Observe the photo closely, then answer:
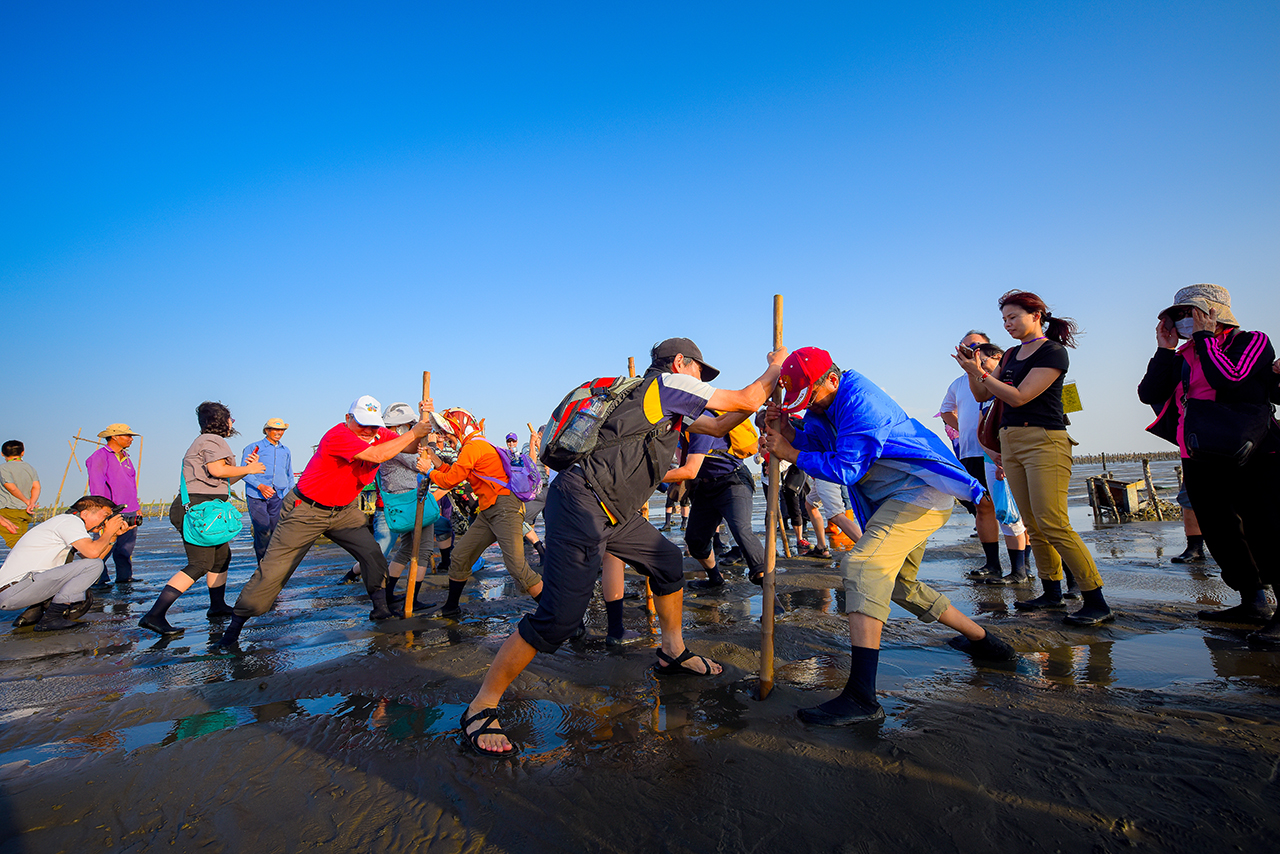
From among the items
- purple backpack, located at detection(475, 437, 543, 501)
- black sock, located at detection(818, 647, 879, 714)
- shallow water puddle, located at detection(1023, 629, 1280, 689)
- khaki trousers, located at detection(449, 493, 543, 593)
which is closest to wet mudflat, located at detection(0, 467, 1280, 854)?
shallow water puddle, located at detection(1023, 629, 1280, 689)

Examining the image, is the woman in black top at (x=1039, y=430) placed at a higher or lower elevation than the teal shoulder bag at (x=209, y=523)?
higher

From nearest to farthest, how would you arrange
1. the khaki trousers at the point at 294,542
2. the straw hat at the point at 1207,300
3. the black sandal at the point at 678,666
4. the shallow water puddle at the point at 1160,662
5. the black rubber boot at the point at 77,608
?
the shallow water puddle at the point at 1160,662 → the black sandal at the point at 678,666 → the straw hat at the point at 1207,300 → the khaki trousers at the point at 294,542 → the black rubber boot at the point at 77,608

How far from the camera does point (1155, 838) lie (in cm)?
196

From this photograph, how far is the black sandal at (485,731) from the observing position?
2871 millimetres

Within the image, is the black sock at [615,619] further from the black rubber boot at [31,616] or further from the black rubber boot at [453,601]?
the black rubber boot at [31,616]

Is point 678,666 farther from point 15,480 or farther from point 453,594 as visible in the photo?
point 15,480

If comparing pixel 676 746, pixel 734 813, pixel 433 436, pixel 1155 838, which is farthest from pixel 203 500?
pixel 1155 838

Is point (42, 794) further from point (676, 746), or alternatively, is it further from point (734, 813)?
point (734, 813)

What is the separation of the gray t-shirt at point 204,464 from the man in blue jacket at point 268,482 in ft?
4.20

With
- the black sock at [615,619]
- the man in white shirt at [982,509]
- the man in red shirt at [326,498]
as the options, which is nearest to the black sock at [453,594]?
the man in red shirt at [326,498]

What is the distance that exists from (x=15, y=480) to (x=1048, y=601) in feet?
42.9

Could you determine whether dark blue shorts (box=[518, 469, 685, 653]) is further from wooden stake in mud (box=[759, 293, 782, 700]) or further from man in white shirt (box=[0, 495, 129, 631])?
man in white shirt (box=[0, 495, 129, 631])

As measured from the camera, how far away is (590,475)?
321 cm

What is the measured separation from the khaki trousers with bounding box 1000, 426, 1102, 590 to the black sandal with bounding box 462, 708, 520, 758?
3.96 metres
